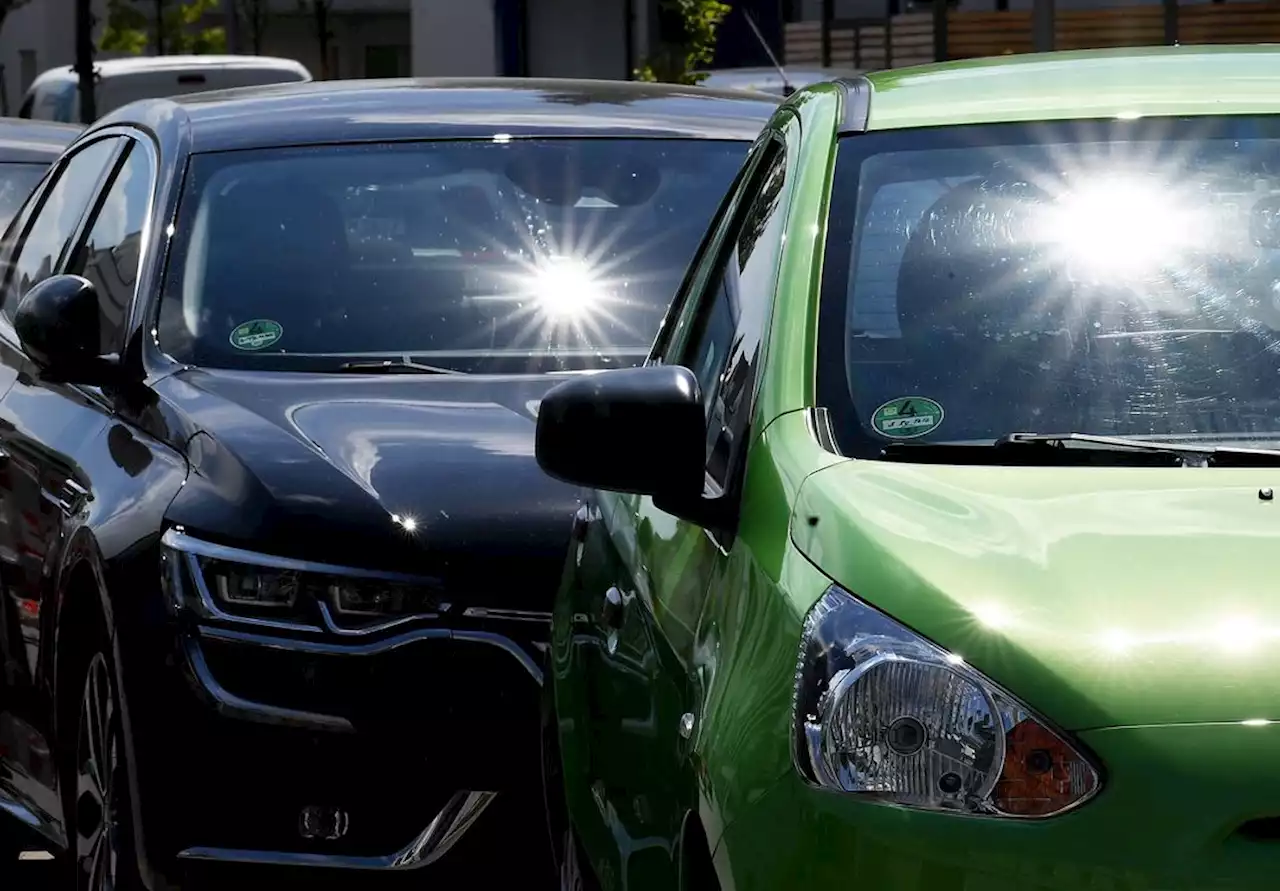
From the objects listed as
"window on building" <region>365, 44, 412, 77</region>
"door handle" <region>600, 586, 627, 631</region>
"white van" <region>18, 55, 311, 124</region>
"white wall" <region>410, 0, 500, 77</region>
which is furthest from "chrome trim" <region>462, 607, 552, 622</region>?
"window on building" <region>365, 44, 412, 77</region>

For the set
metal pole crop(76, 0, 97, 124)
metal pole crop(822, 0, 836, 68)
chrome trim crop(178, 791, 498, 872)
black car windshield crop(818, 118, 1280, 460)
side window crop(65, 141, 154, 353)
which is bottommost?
metal pole crop(822, 0, 836, 68)

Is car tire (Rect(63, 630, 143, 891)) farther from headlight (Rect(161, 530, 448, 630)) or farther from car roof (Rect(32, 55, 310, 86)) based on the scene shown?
car roof (Rect(32, 55, 310, 86))

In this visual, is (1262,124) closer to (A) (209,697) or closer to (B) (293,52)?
(A) (209,697)

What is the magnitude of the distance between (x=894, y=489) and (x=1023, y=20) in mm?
44892

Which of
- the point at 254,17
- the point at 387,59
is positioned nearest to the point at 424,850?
the point at 254,17

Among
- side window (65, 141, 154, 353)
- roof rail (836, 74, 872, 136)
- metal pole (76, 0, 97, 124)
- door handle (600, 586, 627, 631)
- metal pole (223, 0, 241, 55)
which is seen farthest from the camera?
metal pole (223, 0, 241, 55)

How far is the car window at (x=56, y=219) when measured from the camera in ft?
24.3

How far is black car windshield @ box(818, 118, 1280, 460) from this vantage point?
12.3 ft

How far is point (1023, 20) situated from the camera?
1868 inches

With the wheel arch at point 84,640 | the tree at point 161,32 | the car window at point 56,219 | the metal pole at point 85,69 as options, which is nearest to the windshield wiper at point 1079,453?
the wheel arch at point 84,640

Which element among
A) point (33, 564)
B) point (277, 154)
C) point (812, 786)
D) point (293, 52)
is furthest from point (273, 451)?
point (293, 52)

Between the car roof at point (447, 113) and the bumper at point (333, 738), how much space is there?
1.86m

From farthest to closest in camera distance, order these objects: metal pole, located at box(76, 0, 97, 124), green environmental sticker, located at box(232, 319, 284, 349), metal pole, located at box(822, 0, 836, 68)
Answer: metal pole, located at box(822, 0, 836, 68) → metal pole, located at box(76, 0, 97, 124) → green environmental sticker, located at box(232, 319, 284, 349)

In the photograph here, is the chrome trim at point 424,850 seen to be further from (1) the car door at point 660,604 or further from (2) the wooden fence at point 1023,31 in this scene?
(2) the wooden fence at point 1023,31
